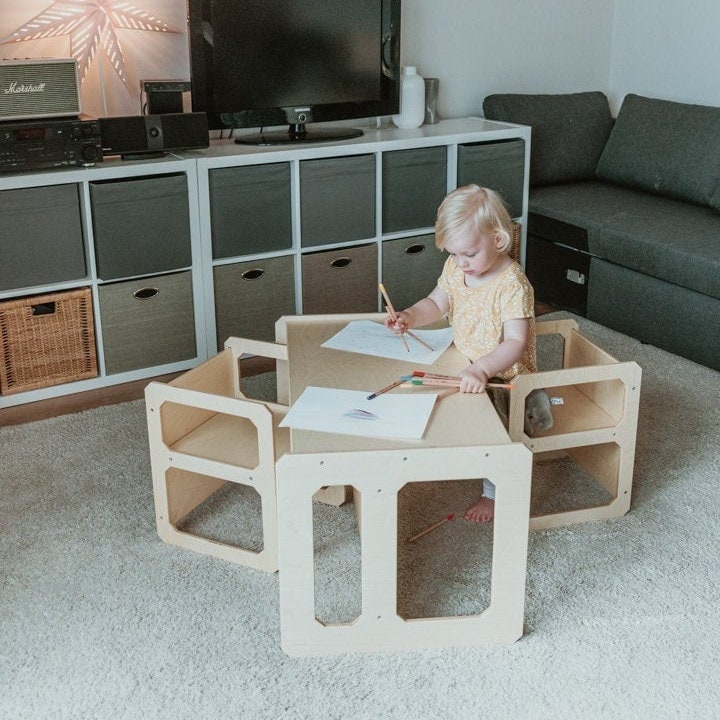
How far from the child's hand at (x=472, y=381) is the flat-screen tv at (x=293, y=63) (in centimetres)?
162

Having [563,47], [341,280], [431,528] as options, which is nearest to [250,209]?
[341,280]

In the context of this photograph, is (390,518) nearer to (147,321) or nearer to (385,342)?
(385,342)

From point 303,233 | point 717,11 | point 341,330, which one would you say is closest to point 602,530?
point 341,330

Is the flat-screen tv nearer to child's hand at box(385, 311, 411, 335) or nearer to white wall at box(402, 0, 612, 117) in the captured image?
Answer: white wall at box(402, 0, 612, 117)

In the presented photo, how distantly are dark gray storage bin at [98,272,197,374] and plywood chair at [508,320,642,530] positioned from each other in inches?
47.9

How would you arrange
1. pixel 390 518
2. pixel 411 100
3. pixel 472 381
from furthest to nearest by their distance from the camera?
1. pixel 411 100
2. pixel 472 381
3. pixel 390 518

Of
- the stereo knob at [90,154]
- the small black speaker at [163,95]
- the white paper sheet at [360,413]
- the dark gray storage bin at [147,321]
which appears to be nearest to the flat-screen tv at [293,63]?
the small black speaker at [163,95]

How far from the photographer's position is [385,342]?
2.26 metres

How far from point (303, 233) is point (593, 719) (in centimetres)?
201

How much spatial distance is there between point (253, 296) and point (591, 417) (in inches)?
52.6

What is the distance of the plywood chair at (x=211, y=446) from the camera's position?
6.75 ft

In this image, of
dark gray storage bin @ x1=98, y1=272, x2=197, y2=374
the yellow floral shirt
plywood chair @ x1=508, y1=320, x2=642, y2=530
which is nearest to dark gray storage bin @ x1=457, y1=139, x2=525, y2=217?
dark gray storage bin @ x1=98, y1=272, x2=197, y2=374

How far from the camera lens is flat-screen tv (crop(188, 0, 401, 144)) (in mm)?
3160

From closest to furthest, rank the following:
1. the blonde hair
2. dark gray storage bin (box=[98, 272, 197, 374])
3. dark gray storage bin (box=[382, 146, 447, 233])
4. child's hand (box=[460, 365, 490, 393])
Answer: child's hand (box=[460, 365, 490, 393]) < the blonde hair < dark gray storage bin (box=[98, 272, 197, 374]) < dark gray storage bin (box=[382, 146, 447, 233])
